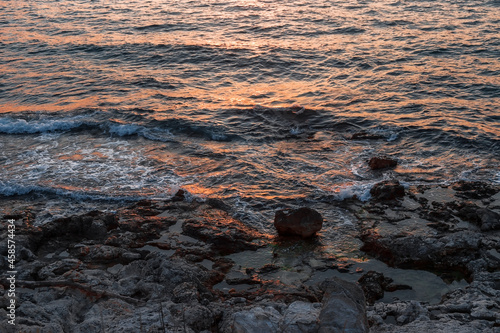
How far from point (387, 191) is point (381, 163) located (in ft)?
4.28

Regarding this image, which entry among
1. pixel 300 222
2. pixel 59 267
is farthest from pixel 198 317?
pixel 300 222

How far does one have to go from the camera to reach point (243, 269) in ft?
23.3

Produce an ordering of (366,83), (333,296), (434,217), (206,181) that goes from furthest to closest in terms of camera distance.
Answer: (366,83), (206,181), (434,217), (333,296)

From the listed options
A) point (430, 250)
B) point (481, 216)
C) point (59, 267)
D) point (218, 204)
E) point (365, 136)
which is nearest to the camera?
point (59, 267)

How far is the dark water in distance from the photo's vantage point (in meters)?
9.79

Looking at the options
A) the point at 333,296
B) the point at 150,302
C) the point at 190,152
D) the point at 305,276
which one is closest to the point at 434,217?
the point at 305,276

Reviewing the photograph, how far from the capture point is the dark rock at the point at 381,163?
9922 millimetres

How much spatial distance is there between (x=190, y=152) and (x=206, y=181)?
1.68 m

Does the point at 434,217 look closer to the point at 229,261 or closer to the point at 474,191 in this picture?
the point at 474,191

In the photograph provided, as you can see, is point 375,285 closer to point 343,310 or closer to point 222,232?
point 343,310

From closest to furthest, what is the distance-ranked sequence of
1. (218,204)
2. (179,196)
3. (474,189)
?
1. (218,204)
2. (474,189)
3. (179,196)

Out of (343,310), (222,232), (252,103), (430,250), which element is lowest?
(222,232)

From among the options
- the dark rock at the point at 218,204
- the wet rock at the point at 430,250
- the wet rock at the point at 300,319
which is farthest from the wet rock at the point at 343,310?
the dark rock at the point at 218,204

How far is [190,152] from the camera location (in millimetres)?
11305
